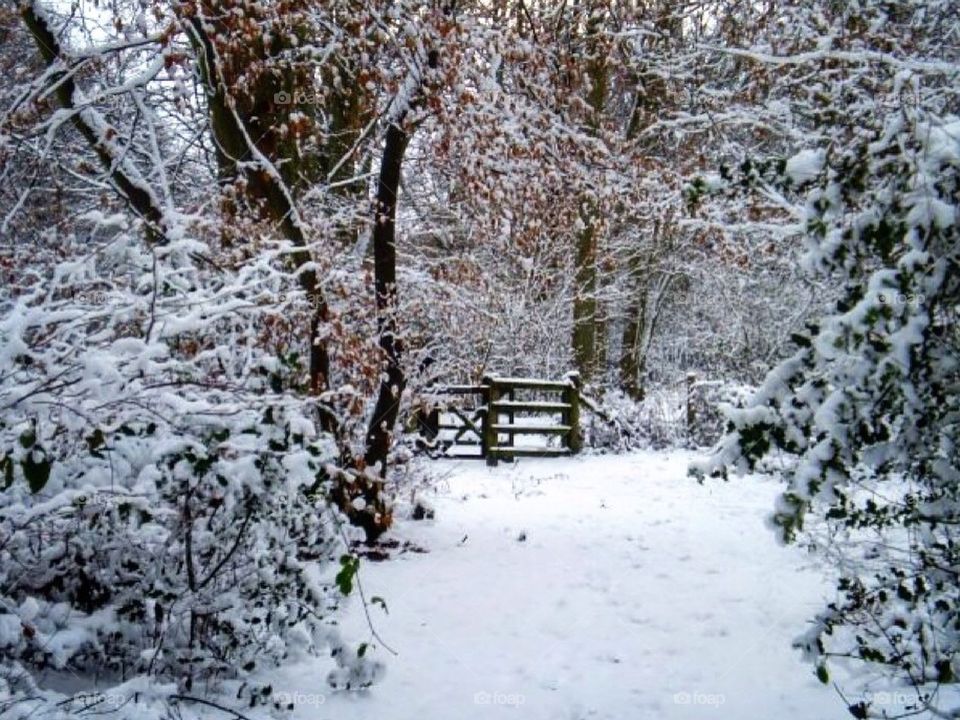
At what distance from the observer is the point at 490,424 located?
36.4 ft

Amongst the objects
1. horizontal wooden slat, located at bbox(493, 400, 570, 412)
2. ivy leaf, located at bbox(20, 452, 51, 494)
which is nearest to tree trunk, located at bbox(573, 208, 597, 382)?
horizontal wooden slat, located at bbox(493, 400, 570, 412)

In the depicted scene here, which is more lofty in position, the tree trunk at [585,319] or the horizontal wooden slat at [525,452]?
the tree trunk at [585,319]

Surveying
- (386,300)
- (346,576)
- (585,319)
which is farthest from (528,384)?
(346,576)

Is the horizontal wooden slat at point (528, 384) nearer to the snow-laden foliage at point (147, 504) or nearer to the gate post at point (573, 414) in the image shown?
the gate post at point (573, 414)

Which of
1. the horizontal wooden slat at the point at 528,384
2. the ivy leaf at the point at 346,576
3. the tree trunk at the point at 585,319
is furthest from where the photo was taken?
the tree trunk at the point at 585,319

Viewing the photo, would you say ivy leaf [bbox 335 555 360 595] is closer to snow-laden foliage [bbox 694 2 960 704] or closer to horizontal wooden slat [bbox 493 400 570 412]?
snow-laden foliage [bbox 694 2 960 704]

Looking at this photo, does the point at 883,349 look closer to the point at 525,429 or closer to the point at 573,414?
the point at 525,429

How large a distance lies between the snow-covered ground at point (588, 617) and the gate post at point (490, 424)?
8.40 feet

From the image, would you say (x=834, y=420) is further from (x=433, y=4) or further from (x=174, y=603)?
(x=433, y=4)

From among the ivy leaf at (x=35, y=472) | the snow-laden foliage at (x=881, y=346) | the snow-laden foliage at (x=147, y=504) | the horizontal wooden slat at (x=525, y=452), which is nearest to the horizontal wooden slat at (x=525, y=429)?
the horizontal wooden slat at (x=525, y=452)

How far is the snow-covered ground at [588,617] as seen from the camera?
12.4 feet

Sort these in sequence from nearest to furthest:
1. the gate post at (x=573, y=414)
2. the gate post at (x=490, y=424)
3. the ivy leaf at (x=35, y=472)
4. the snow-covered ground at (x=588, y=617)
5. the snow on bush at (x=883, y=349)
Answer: the snow on bush at (x=883, y=349)
the ivy leaf at (x=35, y=472)
the snow-covered ground at (x=588, y=617)
the gate post at (x=490, y=424)
the gate post at (x=573, y=414)

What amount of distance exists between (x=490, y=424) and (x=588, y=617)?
621 cm

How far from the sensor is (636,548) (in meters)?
6.63
